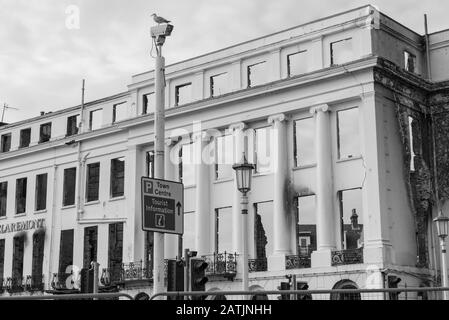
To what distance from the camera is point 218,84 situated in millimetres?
40562

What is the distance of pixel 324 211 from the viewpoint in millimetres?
35281

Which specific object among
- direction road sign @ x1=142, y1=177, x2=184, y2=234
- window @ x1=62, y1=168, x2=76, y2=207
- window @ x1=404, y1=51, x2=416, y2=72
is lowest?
direction road sign @ x1=142, y1=177, x2=184, y2=234

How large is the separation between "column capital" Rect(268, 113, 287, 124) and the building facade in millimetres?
75

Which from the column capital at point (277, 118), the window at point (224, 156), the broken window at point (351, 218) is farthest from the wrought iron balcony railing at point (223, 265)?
the column capital at point (277, 118)

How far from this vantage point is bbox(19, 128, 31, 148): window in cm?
5131

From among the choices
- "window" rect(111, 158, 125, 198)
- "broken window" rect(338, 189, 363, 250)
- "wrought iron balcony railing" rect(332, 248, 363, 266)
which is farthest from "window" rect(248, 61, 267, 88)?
"window" rect(111, 158, 125, 198)

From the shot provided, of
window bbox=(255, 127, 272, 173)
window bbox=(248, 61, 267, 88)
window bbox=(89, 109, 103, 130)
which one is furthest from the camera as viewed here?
window bbox=(89, 109, 103, 130)

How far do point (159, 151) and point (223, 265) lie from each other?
22.6 metres

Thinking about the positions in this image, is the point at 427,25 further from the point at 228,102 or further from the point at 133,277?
the point at 133,277

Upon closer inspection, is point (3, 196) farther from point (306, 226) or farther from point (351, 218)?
point (351, 218)

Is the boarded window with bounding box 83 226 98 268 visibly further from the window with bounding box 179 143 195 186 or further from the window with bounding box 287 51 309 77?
the window with bounding box 287 51 309 77

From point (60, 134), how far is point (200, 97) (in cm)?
1214
